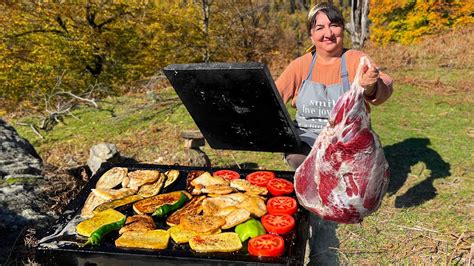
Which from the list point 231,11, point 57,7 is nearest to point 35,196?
point 57,7

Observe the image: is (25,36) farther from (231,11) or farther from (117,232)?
(117,232)

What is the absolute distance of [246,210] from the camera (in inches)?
105

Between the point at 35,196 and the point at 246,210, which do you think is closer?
the point at 246,210

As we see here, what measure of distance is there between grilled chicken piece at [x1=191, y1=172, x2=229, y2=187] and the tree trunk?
1194 centimetres

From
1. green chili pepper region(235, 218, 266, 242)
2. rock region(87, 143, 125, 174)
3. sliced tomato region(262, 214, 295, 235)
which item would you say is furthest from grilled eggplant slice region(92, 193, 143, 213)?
rock region(87, 143, 125, 174)

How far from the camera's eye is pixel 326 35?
11.4ft

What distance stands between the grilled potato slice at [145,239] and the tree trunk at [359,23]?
12738mm

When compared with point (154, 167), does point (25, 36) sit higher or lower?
lower

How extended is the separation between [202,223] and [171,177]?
2.75 ft

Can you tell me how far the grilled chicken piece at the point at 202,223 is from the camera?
2.51 meters

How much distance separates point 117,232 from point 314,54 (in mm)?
2298

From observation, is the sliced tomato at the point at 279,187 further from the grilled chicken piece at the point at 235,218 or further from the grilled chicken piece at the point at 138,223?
the grilled chicken piece at the point at 138,223

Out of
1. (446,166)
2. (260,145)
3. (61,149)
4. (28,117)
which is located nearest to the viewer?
(260,145)

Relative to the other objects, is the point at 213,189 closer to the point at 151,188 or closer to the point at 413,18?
the point at 151,188
